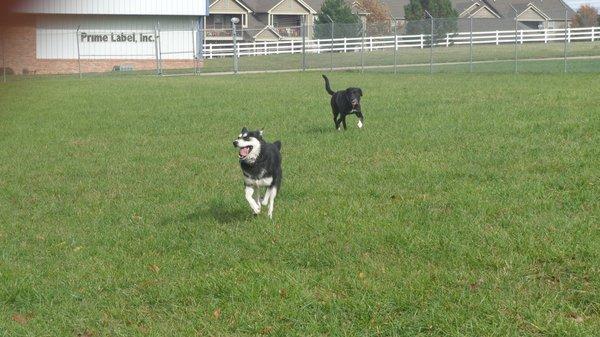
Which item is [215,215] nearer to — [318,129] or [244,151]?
[244,151]

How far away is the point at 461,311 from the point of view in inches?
199

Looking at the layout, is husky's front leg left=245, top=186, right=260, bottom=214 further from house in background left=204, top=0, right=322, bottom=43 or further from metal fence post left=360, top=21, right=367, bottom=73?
house in background left=204, top=0, right=322, bottom=43

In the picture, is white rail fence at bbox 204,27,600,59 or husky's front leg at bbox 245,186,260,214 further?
white rail fence at bbox 204,27,600,59

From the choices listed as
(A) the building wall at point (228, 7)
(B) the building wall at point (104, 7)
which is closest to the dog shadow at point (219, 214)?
(B) the building wall at point (104, 7)

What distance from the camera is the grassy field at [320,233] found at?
5.26 meters

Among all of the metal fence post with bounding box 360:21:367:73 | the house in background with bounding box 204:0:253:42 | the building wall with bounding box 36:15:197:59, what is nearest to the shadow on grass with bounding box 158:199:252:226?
the building wall with bounding box 36:15:197:59

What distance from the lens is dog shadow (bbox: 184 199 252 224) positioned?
8258 millimetres

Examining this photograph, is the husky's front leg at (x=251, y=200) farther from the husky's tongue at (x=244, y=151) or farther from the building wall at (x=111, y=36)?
the building wall at (x=111, y=36)

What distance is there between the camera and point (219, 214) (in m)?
8.50

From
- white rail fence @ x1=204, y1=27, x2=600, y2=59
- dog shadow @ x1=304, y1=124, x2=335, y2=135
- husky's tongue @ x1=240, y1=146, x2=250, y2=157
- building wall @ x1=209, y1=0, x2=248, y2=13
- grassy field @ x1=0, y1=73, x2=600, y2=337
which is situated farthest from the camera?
building wall @ x1=209, y1=0, x2=248, y2=13

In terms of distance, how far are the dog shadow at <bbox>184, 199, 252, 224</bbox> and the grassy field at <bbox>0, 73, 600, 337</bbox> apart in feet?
0.15

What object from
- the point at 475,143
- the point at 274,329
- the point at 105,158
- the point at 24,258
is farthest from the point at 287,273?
the point at 105,158

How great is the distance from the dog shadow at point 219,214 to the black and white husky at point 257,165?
29cm

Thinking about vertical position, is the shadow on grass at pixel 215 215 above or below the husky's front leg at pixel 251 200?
below
